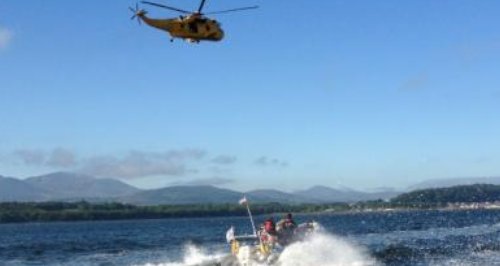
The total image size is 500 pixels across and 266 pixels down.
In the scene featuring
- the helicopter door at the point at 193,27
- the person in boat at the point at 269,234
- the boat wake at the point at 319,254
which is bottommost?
the boat wake at the point at 319,254

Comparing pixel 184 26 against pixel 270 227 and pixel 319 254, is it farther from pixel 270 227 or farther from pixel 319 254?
pixel 319 254

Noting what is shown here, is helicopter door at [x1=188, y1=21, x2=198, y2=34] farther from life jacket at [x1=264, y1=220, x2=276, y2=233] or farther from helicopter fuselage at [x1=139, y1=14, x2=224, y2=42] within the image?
life jacket at [x1=264, y1=220, x2=276, y2=233]

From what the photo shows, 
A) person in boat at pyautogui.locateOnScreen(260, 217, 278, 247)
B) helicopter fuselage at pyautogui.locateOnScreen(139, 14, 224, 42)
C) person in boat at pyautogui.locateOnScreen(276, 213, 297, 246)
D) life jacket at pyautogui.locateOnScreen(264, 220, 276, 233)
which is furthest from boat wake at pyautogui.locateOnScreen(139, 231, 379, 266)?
helicopter fuselage at pyautogui.locateOnScreen(139, 14, 224, 42)

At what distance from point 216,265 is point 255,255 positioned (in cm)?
592

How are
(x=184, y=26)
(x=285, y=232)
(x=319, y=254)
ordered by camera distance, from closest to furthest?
(x=184, y=26), (x=319, y=254), (x=285, y=232)

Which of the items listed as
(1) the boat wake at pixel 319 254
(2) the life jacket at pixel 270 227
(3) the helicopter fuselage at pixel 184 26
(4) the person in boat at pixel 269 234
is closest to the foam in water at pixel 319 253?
(1) the boat wake at pixel 319 254

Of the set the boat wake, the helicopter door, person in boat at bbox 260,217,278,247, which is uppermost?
the helicopter door

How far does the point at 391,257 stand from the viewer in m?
50.5

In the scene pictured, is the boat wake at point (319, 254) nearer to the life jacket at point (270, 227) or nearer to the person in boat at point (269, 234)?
the person in boat at point (269, 234)

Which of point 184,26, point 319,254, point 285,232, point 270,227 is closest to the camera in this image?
point 184,26

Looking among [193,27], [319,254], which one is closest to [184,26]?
[193,27]

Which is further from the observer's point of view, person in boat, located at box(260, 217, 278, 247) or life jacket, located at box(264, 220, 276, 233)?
life jacket, located at box(264, 220, 276, 233)

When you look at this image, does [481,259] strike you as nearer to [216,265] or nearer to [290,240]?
[290,240]

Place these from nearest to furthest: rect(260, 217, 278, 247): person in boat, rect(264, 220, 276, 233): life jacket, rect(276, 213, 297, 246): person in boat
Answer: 1. rect(260, 217, 278, 247): person in boat
2. rect(264, 220, 276, 233): life jacket
3. rect(276, 213, 297, 246): person in boat
